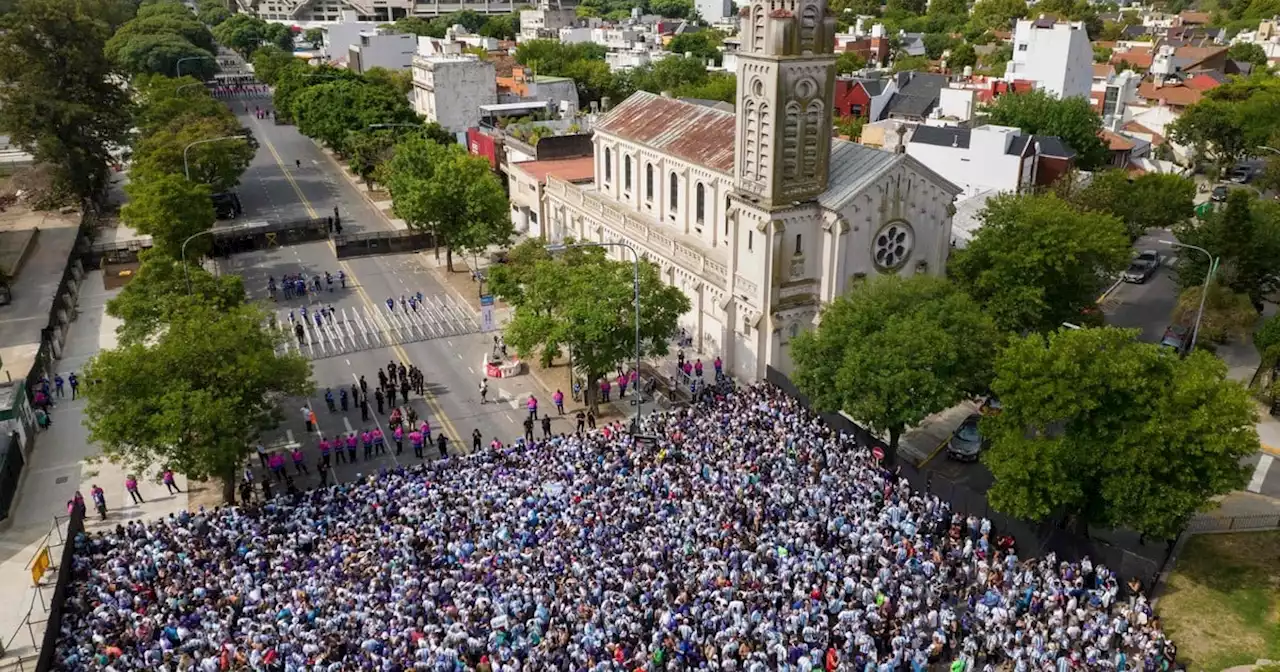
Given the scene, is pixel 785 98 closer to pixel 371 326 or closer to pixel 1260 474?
pixel 1260 474

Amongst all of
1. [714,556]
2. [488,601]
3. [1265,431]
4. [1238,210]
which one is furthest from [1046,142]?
[488,601]

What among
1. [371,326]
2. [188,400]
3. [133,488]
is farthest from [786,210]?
[133,488]

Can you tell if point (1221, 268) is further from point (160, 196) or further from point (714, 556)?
point (160, 196)

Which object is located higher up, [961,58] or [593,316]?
[961,58]

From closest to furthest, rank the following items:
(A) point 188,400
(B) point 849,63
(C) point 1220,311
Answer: (A) point 188,400 < (C) point 1220,311 < (B) point 849,63

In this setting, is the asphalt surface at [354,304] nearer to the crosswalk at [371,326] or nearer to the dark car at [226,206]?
the crosswalk at [371,326]

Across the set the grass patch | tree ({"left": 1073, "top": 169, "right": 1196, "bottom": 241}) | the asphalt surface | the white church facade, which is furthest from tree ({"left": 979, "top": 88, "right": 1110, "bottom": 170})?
the grass patch
